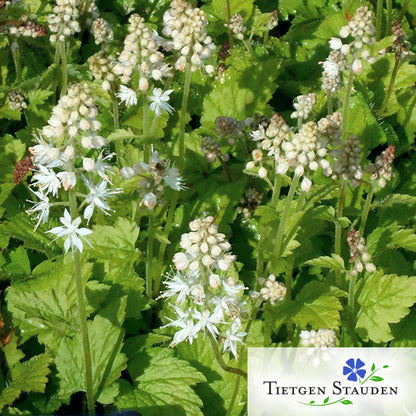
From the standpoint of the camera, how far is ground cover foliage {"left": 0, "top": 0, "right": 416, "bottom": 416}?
294cm

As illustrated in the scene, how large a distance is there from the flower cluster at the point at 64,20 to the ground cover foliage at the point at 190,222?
0.02 meters

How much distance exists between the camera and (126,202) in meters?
4.20

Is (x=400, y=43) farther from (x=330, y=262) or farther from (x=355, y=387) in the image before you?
(x=355, y=387)

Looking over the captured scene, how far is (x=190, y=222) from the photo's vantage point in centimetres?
289

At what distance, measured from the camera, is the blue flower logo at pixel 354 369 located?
3475mm

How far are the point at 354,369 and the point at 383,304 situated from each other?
18.9 inches

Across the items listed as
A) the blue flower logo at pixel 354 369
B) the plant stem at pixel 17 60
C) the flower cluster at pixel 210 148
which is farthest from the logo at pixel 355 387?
the plant stem at pixel 17 60

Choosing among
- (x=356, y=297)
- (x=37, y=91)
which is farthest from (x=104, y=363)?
(x=37, y=91)

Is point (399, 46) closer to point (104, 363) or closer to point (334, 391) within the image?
point (334, 391)

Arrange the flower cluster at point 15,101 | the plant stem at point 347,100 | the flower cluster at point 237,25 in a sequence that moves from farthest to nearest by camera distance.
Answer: the flower cluster at point 237,25, the flower cluster at point 15,101, the plant stem at point 347,100

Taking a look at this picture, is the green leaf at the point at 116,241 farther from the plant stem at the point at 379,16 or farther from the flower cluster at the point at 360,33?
the plant stem at the point at 379,16

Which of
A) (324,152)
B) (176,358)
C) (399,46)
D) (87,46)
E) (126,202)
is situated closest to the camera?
(324,152)

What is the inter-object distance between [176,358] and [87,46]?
3.54 m

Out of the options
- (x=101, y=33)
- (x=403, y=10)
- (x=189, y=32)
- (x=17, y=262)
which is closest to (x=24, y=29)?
(x=101, y=33)
